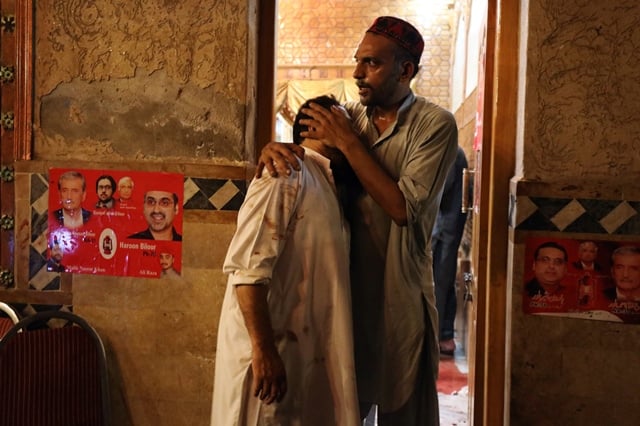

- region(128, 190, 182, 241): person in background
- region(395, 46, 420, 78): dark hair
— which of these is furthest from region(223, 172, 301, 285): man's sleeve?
region(128, 190, 182, 241): person in background

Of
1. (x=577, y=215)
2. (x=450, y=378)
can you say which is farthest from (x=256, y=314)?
(x=450, y=378)

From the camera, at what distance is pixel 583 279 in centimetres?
210

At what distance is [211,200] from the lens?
2.29m

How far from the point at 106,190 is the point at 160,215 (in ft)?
0.82

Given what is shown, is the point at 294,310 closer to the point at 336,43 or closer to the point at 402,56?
the point at 402,56

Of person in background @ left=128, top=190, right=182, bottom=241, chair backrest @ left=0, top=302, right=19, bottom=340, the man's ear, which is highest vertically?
the man's ear

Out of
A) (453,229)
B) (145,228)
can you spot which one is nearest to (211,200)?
(145,228)

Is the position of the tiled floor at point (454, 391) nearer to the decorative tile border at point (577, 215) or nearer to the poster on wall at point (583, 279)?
the poster on wall at point (583, 279)

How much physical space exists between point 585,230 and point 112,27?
→ 6.48 ft

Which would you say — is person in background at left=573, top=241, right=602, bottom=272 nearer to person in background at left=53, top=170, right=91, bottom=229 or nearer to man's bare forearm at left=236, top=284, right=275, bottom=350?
man's bare forearm at left=236, top=284, right=275, bottom=350

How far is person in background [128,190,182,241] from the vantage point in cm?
231

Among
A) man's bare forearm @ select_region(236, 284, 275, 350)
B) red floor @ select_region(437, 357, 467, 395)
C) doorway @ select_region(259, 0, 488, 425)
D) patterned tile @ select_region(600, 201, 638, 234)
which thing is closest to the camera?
man's bare forearm @ select_region(236, 284, 275, 350)

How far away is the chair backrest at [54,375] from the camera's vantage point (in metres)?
2.11

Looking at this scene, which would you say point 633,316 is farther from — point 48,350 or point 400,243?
point 48,350
